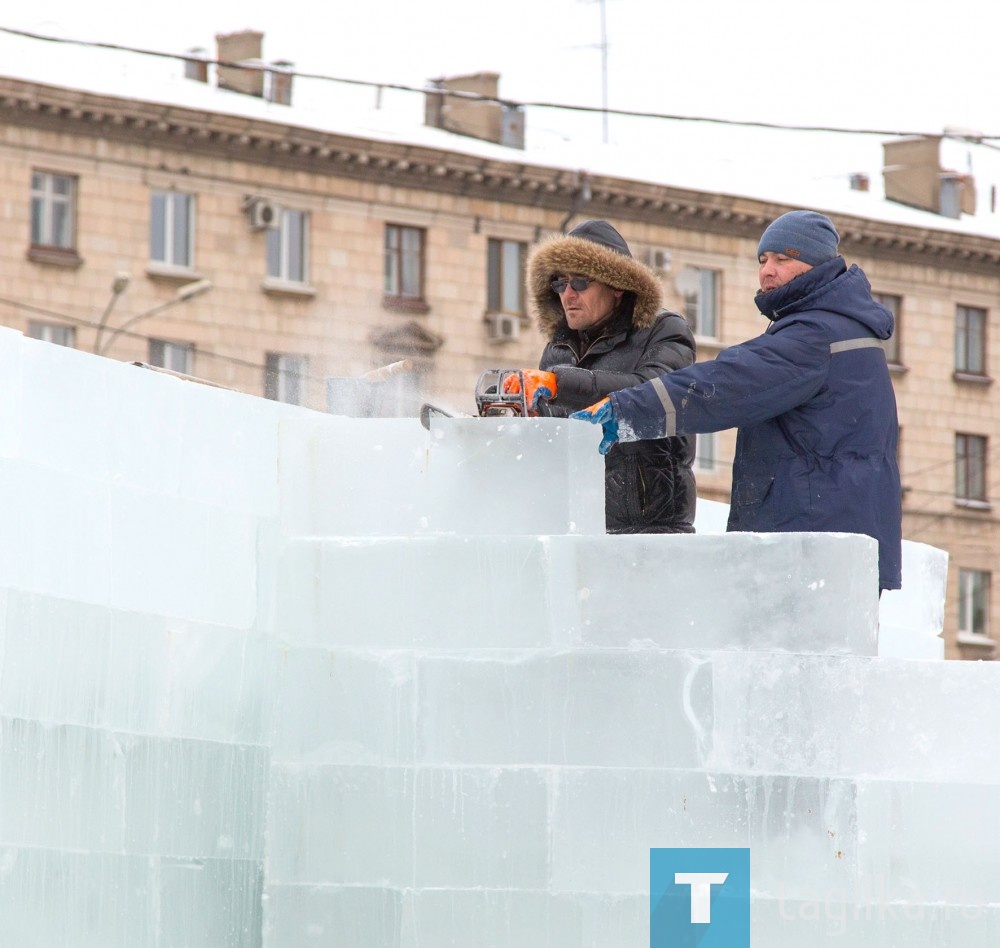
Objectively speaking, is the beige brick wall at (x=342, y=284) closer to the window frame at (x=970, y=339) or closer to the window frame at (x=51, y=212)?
→ the window frame at (x=51, y=212)

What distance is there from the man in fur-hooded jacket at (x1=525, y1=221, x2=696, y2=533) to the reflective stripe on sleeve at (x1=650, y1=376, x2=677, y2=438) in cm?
46

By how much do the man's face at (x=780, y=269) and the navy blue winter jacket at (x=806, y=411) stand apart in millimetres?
73

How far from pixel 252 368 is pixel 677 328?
3179cm

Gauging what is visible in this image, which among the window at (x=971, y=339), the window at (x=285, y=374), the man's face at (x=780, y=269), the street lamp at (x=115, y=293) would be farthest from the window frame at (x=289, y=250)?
the man's face at (x=780, y=269)

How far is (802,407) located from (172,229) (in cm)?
3307

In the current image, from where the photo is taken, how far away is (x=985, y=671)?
4.84 meters

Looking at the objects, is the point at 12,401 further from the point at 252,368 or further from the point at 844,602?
the point at 252,368

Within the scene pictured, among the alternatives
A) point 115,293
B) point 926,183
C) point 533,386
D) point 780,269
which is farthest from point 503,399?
point 926,183

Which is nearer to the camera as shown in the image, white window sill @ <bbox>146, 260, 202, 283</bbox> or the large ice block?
the large ice block

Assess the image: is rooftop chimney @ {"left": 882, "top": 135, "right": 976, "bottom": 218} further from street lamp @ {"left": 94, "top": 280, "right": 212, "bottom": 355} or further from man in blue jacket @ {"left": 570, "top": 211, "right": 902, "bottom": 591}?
man in blue jacket @ {"left": 570, "top": 211, "right": 902, "bottom": 591}

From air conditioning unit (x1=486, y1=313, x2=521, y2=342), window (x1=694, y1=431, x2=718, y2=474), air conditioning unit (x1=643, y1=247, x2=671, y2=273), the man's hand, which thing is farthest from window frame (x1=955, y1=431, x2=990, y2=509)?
the man's hand

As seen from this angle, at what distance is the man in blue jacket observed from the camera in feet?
16.5

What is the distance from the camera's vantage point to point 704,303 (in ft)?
140

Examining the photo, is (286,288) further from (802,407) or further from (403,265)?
(802,407)
